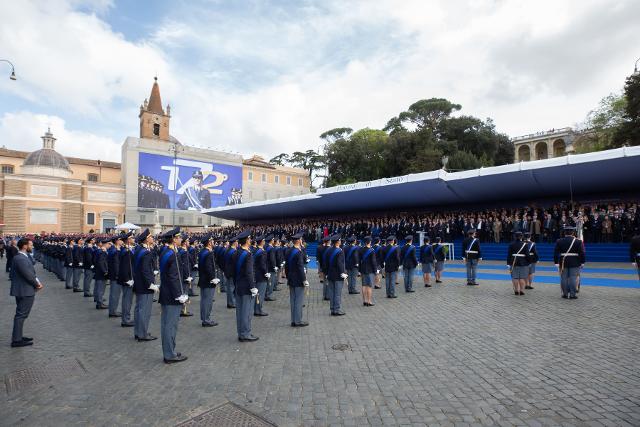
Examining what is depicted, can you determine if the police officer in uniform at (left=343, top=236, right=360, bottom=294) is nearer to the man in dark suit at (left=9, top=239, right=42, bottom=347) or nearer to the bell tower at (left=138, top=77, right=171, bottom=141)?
the man in dark suit at (left=9, top=239, right=42, bottom=347)

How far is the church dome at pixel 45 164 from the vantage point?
48987 millimetres

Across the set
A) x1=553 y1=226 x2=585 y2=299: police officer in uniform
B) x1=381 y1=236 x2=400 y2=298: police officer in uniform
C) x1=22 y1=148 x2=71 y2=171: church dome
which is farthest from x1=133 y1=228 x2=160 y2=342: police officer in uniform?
x1=22 y1=148 x2=71 y2=171: church dome

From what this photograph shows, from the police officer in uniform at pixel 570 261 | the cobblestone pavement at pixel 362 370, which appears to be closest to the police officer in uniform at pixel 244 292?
the cobblestone pavement at pixel 362 370

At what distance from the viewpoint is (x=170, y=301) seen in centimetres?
596

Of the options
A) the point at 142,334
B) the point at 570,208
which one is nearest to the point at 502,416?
the point at 142,334

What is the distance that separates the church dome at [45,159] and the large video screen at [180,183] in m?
10.9

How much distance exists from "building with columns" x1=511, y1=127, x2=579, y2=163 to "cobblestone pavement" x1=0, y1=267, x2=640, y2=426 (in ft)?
238

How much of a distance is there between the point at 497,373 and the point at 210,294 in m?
6.06

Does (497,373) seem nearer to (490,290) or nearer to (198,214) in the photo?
(490,290)

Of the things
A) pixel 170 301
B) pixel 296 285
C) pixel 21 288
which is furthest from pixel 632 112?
pixel 21 288

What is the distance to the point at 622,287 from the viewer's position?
10969 mm

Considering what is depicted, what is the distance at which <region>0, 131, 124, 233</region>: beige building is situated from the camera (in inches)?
1777

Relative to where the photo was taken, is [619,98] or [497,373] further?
[619,98]

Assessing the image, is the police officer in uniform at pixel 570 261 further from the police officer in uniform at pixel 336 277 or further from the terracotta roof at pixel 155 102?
the terracotta roof at pixel 155 102
